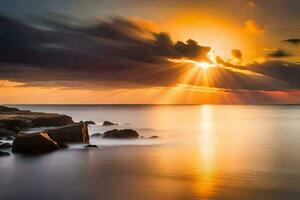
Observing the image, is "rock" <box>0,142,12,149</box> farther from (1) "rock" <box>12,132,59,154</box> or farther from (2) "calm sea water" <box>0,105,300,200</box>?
(2) "calm sea water" <box>0,105,300,200</box>

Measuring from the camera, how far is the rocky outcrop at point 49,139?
147 ft

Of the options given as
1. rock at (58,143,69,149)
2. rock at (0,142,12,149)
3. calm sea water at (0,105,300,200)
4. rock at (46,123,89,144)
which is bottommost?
calm sea water at (0,105,300,200)

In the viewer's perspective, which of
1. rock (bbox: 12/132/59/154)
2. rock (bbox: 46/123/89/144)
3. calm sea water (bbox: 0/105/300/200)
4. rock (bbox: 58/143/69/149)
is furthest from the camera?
rock (bbox: 46/123/89/144)

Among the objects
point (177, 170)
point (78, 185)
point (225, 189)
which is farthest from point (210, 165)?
point (78, 185)

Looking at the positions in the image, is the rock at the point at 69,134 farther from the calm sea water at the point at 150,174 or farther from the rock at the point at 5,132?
the rock at the point at 5,132

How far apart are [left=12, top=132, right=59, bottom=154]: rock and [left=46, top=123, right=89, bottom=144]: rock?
3.75 meters

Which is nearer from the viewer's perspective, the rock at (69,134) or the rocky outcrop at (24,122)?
the rock at (69,134)

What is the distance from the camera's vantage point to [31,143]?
4528 cm

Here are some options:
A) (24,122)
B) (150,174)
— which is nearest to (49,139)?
(150,174)

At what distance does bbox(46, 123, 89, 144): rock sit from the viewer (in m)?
51.6

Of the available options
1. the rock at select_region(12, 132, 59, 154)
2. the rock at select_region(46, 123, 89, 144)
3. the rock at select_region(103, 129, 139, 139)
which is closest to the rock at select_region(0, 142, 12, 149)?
the rock at select_region(12, 132, 59, 154)

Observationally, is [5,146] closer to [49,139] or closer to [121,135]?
[49,139]

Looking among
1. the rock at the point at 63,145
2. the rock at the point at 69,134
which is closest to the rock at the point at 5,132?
the rock at the point at 69,134

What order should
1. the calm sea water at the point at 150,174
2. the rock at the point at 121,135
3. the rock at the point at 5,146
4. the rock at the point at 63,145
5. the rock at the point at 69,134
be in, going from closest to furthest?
the calm sea water at the point at 150,174 < the rock at the point at 5,146 < the rock at the point at 63,145 < the rock at the point at 69,134 < the rock at the point at 121,135
